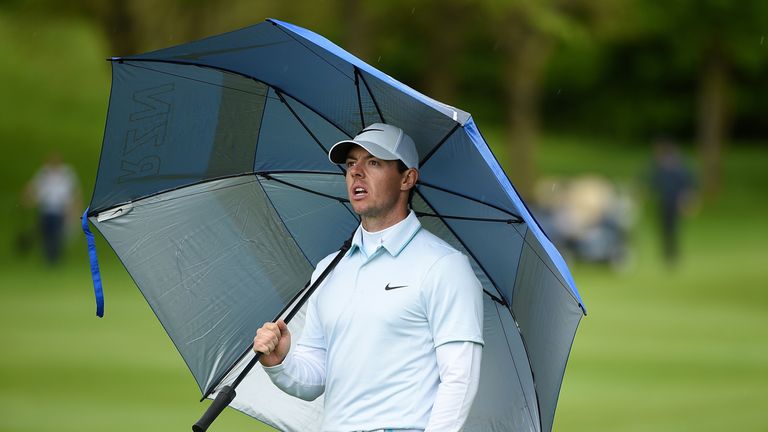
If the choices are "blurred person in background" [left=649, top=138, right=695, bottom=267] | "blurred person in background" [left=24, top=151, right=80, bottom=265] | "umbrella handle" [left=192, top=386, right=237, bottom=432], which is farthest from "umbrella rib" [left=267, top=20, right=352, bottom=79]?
"blurred person in background" [left=649, top=138, right=695, bottom=267]

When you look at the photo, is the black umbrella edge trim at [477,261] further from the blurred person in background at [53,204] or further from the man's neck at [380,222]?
the blurred person in background at [53,204]

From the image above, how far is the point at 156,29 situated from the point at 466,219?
22441 mm

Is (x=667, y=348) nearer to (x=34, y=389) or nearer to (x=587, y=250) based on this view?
(x=34, y=389)

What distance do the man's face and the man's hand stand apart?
1.41 ft

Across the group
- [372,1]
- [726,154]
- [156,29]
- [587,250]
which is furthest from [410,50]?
[587,250]

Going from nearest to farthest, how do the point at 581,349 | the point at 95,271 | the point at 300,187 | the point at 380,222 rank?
the point at 380,222
the point at 95,271
the point at 300,187
the point at 581,349

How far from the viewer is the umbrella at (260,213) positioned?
15.5 feet

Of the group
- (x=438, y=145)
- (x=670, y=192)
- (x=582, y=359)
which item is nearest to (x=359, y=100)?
(x=438, y=145)

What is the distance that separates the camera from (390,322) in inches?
166

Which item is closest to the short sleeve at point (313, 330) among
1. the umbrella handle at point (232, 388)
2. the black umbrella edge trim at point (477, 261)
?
the umbrella handle at point (232, 388)

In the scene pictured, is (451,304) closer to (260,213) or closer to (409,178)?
(409,178)

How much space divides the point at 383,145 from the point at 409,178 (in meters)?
0.16

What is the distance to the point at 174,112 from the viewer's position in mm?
5160

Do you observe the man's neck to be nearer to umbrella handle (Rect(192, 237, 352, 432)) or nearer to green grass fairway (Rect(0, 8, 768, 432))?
umbrella handle (Rect(192, 237, 352, 432))
